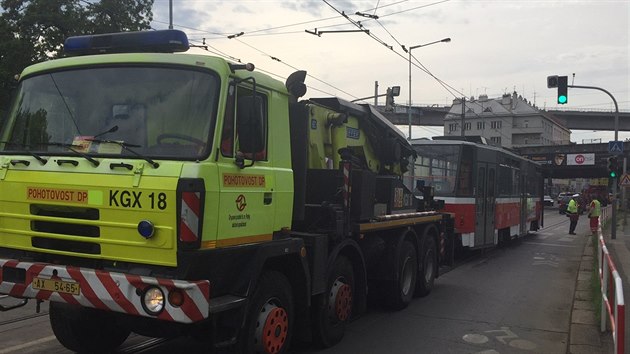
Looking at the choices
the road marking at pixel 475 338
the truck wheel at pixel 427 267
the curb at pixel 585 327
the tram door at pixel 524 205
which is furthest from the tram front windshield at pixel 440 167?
the road marking at pixel 475 338

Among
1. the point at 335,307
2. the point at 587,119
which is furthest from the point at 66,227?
the point at 587,119

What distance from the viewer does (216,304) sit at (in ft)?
13.8

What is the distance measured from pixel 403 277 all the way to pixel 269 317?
401 cm

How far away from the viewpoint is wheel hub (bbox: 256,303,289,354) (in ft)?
16.0

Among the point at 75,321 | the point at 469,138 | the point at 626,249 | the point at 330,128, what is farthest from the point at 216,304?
the point at 626,249

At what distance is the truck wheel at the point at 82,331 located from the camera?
545cm

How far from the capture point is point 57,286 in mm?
4230

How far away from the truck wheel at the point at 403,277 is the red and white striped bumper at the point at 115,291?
4.57m

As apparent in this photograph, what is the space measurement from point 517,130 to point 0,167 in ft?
358

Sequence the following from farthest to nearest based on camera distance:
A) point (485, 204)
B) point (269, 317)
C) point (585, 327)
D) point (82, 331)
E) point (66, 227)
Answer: point (485, 204), point (585, 327), point (82, 331), point (269, 317), point (66, 227)

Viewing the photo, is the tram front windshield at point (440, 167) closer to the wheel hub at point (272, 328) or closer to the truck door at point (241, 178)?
the wheel hub at point (272, 328)

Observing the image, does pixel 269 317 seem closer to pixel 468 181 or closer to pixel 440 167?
pixel 440 167

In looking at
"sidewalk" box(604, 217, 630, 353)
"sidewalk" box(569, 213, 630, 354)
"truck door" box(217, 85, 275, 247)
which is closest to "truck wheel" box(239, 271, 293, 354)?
"truck door" box(217, 85, 275, 247)

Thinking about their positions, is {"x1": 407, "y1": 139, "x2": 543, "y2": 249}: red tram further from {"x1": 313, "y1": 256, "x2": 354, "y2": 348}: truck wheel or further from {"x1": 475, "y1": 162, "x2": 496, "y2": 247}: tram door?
{"x1": 313, "y1": 256, "x2": 354, "y2": 348}: truck wheel
